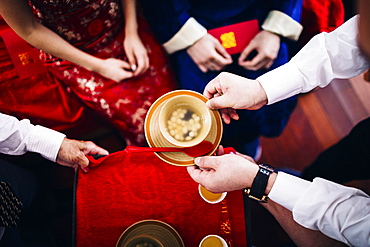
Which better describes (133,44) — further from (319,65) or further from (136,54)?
(319,65)

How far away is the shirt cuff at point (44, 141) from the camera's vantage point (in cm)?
107

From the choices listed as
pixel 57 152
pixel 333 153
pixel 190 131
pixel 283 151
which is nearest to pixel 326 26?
pixel 333 153

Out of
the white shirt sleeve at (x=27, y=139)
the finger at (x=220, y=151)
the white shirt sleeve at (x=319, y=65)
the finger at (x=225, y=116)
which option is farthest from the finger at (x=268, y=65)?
the white shirt sleeve at (x=27, y=139)

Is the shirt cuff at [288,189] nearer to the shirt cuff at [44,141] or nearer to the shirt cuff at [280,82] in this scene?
the shirt cuff at [280,82]

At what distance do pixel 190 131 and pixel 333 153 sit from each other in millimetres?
843

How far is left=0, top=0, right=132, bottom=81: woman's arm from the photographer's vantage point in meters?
1.04

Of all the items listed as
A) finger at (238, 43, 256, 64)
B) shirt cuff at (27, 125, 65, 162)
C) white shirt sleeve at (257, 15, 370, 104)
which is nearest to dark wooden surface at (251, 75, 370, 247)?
finger at (238, 43, 256, 64)

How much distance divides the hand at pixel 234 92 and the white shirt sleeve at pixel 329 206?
0.30 metres

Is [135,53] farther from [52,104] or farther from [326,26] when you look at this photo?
[326,26]

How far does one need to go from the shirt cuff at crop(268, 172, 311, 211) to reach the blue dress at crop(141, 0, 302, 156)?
1.80 feet

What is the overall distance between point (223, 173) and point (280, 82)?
1.46 ft

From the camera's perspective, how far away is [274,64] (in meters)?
1.37

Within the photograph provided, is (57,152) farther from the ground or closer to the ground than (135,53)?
closer to the ground

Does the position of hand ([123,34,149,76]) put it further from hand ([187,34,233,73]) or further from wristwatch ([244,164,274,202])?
wristwatch ([244,164,274,202])
